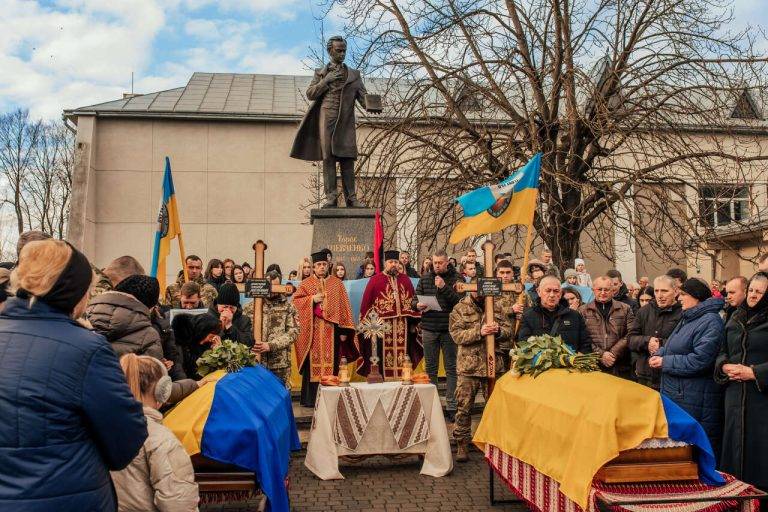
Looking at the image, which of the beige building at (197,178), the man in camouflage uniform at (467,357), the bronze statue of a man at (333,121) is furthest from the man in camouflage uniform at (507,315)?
the beige building at (197,178)

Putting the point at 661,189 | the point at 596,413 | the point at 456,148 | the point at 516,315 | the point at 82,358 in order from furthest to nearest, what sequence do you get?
the point at 456,148
the point at 661,189
the point at 516,315
the point at 596,413
the point at 82,358

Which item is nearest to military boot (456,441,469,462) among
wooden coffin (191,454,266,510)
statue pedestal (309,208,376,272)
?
wooden coffin (191,454,266,510)

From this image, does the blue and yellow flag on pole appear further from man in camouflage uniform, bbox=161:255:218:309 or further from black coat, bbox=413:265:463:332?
man in camouflage uniform, bbox=161:255:218:309

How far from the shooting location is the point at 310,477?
6949 millimetres

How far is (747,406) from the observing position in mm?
5520

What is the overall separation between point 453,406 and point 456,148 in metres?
8.21

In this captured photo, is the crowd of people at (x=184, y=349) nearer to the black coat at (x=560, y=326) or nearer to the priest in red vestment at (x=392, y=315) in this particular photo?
the black coat at (x=560, y=326)

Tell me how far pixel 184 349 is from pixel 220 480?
4.56ft

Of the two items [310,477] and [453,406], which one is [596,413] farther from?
[453,406]

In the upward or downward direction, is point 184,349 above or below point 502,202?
below

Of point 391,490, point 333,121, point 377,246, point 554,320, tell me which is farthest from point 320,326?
point 333,121

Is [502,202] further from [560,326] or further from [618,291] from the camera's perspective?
[618,291]

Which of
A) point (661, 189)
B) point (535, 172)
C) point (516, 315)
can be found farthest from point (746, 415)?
point (661, 189)

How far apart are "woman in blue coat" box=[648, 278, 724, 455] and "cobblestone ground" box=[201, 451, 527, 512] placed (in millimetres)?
1569
